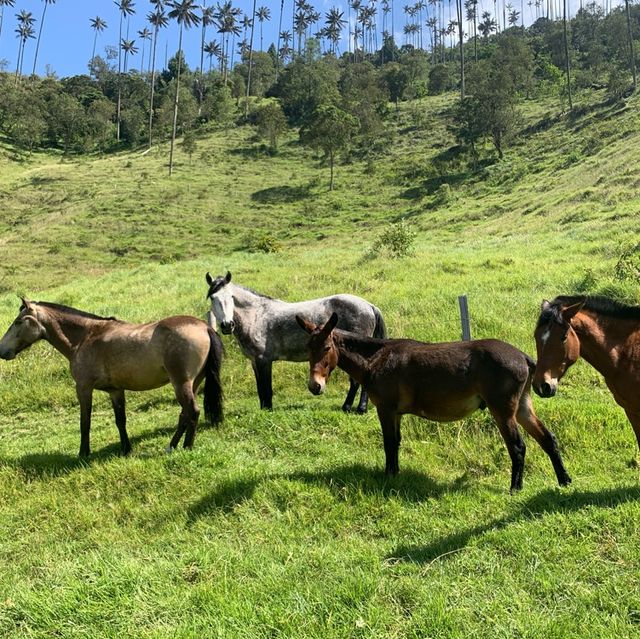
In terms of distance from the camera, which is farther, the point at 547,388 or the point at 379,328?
the point at 379,328

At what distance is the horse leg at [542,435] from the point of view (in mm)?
5344

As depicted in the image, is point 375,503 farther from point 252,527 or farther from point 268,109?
point 268,109

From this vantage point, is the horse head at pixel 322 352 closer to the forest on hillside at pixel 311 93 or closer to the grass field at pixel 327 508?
the grass field at pixel 327 508

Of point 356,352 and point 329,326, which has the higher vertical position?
point 329,326

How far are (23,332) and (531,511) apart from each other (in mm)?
7293

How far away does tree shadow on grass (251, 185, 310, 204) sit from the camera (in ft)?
167

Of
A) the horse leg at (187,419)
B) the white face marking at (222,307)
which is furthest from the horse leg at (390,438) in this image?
the white face marking at (222,307)

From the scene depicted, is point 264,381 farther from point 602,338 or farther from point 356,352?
point 602,338

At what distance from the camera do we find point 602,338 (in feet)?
17.2

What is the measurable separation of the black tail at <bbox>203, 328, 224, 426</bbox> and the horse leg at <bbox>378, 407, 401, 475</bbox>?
2.81 metres

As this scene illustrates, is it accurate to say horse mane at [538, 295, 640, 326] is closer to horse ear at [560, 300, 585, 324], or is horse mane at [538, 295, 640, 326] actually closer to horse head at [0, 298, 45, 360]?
horse ear at [560, 300, 585, 324]

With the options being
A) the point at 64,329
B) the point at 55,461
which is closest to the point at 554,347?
the point at 55,461

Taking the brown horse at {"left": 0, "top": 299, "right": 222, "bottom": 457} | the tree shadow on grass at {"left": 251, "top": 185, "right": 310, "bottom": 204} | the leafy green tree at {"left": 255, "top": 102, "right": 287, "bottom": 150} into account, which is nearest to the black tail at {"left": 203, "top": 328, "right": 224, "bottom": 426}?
the brown horse at {"left": 0, "top": 299, "right": 222, "bottom": 457}

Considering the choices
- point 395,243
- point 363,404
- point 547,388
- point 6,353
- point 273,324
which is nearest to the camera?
point 547,388
